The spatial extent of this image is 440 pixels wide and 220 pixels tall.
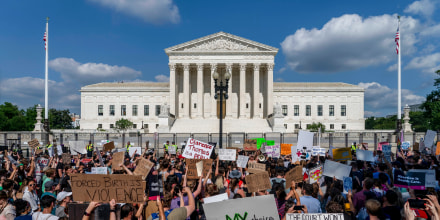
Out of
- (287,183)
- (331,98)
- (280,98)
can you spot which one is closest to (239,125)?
(280,98)

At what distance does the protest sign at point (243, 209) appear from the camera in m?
4.25

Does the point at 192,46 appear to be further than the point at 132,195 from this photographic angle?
Yes

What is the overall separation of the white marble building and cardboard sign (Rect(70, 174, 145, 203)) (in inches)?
1706

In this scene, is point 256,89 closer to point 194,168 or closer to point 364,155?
point 364,155

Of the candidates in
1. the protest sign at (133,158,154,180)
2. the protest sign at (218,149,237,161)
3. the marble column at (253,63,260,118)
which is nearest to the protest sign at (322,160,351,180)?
the protest sign at (133,158,154,180)

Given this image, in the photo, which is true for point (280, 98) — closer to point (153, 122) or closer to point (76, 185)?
point (153, 122)

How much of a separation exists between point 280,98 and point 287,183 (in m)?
65.6

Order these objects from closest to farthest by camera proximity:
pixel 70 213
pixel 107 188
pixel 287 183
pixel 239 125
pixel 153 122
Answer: pixel 70 213
pixel 107 188
pixel 287 183
pixel 239 125
pixel 153 122

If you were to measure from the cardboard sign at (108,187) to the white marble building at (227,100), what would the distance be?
43323 mm

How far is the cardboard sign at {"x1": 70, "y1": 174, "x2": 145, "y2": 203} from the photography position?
16.4ft

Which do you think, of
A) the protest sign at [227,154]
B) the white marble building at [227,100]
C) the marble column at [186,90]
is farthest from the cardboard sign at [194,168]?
the marble column at [186,90]

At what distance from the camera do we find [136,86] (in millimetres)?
71812

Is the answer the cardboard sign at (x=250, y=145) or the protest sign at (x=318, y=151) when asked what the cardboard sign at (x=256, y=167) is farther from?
the cardboard sign at (x=250, y=145)

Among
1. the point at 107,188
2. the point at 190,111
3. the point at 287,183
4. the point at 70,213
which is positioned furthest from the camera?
the point at 190,111
